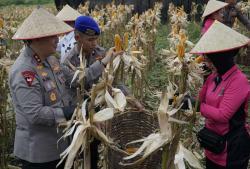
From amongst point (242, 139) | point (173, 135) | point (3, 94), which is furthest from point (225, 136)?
point (3, 94)

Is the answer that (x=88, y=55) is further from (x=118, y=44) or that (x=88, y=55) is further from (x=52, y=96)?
(x=52, y=96)

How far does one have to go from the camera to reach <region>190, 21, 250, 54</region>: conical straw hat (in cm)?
269

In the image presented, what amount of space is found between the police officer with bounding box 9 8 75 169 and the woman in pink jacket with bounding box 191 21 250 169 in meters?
1.00

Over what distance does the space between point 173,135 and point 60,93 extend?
1.17 meters

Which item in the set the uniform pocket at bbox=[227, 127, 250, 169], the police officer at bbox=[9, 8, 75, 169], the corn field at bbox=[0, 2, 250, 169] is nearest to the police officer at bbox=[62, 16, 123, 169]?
the corn field at bbox=[0, 2, 250, 169]

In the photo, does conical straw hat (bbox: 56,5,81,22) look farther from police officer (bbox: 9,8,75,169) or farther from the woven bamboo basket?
the woven bamboo basket

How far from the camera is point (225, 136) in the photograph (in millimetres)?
2773

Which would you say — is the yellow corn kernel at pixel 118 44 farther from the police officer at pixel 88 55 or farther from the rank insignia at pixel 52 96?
the rank insignia at pixel 52 96

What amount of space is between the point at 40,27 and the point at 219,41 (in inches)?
49.3

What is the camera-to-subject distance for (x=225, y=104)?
2.65 metres

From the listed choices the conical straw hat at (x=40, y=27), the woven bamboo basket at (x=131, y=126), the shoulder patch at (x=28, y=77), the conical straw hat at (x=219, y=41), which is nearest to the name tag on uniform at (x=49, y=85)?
the shoulder patch at (x=28, y=77)

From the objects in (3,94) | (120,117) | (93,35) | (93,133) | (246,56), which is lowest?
(246,56)

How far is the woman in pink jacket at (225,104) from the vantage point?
2.67 m

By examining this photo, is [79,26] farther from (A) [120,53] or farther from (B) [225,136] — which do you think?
(B) [225,136]
